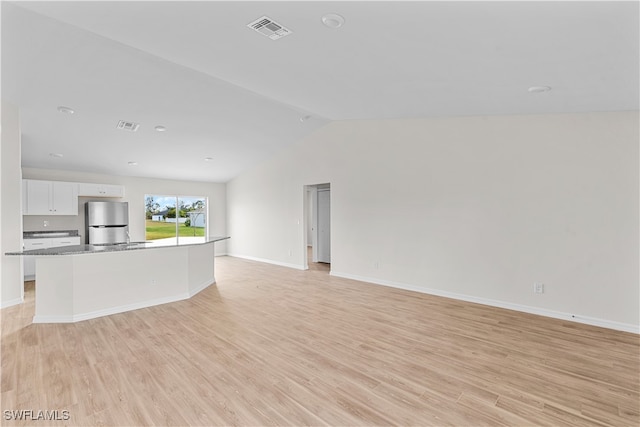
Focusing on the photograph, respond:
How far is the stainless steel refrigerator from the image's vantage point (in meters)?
6.86

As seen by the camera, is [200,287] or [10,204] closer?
[10,204]

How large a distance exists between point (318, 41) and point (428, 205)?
127 inches

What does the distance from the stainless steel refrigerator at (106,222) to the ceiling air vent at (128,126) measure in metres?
2.78

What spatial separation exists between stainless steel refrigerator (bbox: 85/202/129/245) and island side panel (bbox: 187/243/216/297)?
9.07 ft

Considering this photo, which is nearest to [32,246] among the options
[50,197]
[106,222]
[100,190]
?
[50,197]

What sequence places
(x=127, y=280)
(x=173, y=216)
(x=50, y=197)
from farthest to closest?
1. (x=173, y=216)
2. (x=50, y=197)
3. (x=127, y=280)

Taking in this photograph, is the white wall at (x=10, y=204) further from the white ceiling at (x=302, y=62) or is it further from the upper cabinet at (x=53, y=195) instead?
the upper cabinet at (x=53, y=195)

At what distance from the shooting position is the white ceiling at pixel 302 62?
212 cm

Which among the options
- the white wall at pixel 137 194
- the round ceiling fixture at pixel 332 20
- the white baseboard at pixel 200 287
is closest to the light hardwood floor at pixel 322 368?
the white baseboard at pixel 200 287

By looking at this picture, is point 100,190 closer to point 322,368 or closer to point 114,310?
point 114,310

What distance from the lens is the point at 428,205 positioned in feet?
16.2

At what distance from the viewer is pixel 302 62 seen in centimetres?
308

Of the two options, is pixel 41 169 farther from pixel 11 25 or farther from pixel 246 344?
pixel 246 344

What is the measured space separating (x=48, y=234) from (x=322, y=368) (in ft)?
22.5
